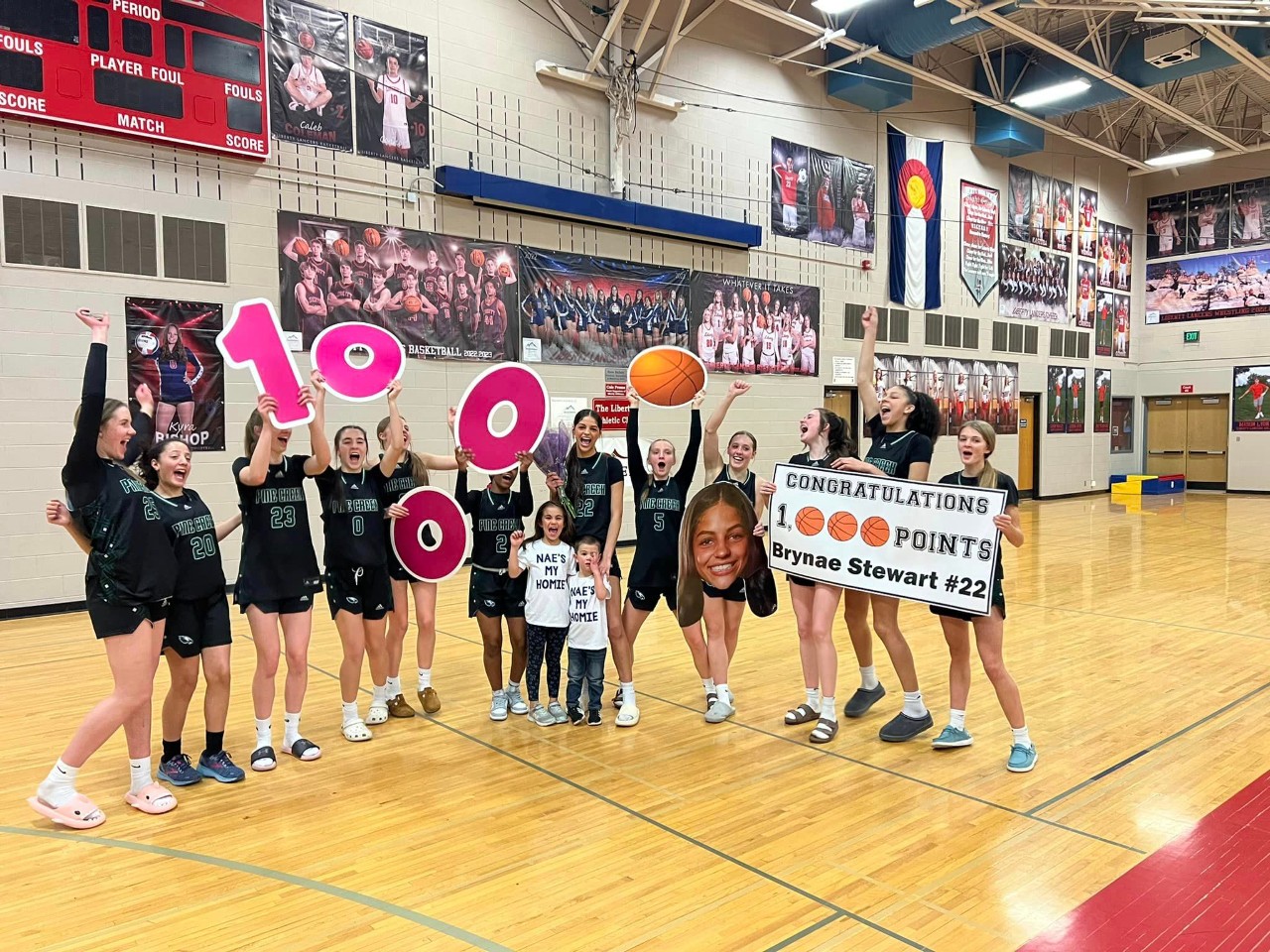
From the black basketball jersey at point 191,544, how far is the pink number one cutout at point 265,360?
50 cm

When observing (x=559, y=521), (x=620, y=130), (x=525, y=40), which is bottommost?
(x=559, y=521)

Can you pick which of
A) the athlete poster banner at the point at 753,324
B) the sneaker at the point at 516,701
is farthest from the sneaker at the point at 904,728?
the athlete poster banner at the point at 753,324

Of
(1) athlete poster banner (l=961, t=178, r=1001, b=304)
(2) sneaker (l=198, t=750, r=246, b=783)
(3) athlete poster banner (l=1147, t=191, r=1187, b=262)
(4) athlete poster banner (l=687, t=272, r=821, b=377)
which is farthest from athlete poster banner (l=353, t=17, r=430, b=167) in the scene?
(3) athlete poster banner (l=1147, t=191, r=1187, b=262)

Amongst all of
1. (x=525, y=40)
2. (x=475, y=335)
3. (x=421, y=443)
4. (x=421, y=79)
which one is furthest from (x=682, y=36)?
(x=421, y=443)

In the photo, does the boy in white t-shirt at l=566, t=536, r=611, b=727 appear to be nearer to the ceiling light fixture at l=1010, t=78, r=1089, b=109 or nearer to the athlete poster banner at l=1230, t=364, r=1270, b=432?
the ceiling light fixture at l=1010, t=78, r=1089, b=109

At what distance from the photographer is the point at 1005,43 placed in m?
14.2

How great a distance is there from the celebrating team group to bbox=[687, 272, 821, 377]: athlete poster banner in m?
7.22

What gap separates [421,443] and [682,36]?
6.64m

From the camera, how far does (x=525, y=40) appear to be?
10039 mm

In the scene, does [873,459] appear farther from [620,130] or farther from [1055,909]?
[620,130]

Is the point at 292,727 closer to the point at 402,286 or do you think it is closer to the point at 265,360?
the point at 265,360

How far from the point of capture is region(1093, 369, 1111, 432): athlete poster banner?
19312 mm

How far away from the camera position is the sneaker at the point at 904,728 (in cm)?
422

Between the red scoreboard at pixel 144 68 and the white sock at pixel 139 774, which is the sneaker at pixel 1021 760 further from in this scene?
the red scoreboard at pixel 144 68
